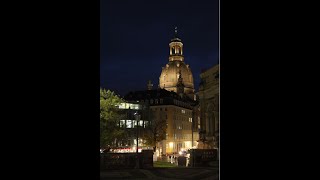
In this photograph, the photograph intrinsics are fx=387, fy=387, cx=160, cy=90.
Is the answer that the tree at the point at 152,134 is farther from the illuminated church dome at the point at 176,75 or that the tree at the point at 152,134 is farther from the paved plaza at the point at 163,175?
the illuminated church dome at the point at 176,75

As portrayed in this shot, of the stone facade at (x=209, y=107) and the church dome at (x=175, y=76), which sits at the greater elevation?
the church dome at (x=175, y=76)

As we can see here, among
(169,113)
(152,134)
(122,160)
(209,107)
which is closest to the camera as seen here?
(122,160)

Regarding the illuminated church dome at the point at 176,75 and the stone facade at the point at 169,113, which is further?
the illuminated church dome at the point at 176,75

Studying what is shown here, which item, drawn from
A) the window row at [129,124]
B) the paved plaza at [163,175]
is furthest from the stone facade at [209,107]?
the paved plaza at [163,175]

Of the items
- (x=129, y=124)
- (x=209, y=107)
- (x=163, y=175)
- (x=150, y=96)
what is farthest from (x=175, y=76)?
(x=163, y=175)

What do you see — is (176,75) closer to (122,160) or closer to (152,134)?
(152,134)

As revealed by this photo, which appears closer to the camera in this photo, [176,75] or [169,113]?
[169,113]

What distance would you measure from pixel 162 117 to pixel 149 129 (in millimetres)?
24577

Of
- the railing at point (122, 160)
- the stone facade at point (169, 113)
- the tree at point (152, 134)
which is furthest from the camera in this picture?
the stone facade at point (169, 113)

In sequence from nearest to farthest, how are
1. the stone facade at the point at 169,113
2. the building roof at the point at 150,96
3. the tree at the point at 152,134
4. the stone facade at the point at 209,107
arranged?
the stone facade at the point at 209,107 → the tree at the point at 152,134 → the stone facade at the point at 169,113 → the building roof at the point at 150,96
